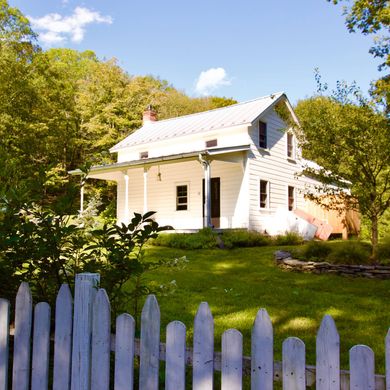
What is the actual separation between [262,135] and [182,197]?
492cm

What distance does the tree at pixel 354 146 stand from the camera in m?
8.70

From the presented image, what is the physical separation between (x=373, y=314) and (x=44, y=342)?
440 centimetres

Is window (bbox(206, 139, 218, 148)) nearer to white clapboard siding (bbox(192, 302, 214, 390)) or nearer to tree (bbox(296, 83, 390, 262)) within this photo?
tree (bbox(296, 83, 390, 262))

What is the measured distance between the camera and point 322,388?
1602 mm

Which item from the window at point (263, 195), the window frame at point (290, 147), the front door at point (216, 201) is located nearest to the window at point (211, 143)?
the front door at point (216, 201)

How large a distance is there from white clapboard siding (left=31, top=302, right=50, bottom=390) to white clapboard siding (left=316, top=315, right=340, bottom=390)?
143 cm

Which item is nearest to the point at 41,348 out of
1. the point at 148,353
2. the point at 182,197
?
the point at 148,353

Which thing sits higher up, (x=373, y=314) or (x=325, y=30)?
(x=325, y=30)

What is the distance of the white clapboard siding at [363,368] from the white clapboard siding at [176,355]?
74 cm

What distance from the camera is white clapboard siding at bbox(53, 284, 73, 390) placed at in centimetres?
211

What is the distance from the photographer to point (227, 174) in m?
18.2

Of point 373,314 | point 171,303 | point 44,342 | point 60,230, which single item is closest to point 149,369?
point 44,342

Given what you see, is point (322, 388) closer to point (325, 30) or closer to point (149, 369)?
point (149, 369)

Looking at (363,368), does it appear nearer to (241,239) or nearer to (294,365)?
(294,365)
